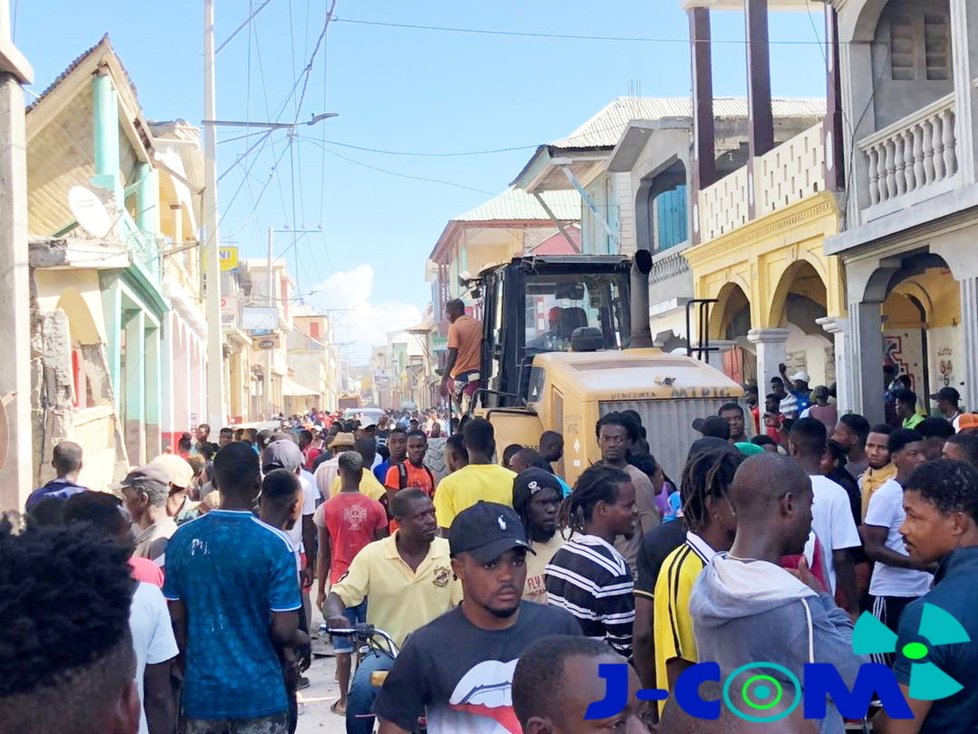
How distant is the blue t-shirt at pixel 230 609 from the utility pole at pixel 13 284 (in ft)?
18.4

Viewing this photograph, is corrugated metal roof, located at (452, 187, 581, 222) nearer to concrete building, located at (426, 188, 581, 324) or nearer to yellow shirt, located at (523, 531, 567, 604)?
concrete building, located at (426, 188, 581, 324)

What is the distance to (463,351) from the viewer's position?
40.0ft

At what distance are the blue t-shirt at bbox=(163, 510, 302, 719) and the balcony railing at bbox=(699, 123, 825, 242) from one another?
10.7 metres

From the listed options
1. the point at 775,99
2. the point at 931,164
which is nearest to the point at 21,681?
→ the point at 931,164

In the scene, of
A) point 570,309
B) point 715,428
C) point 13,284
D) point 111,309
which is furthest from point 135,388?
point 715,428

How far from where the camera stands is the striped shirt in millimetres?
4281

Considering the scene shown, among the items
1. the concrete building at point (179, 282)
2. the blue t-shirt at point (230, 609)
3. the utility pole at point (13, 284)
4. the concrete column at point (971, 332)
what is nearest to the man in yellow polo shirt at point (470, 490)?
the blue t-shirt at point (230, 609)

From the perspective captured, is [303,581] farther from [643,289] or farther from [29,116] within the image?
[29,116]

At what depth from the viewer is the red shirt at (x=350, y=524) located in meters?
7.91

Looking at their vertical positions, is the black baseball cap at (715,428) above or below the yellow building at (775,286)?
below

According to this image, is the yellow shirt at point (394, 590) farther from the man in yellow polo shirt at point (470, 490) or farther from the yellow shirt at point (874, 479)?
the yellow shirt at point (874, 479)

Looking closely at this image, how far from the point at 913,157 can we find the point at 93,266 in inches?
396

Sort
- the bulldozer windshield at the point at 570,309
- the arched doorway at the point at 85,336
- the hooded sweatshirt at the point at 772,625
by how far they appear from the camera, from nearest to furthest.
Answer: the hooded sweatshirt at the point at 772,625
the bulldozer windshield at the point at 570,309
the arched doorway at the point at 85,336

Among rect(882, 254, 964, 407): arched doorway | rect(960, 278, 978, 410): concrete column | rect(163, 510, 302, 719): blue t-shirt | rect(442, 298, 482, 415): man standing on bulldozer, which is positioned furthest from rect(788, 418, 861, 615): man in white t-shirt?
rect(882, 254, 964, 407): arched doorway
